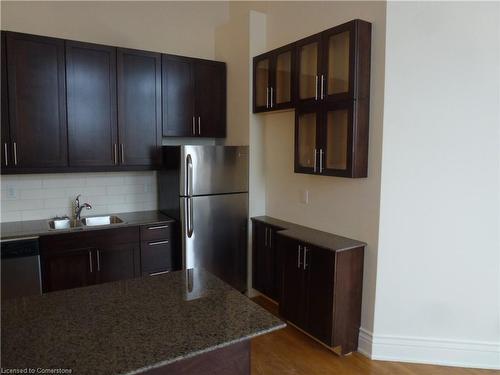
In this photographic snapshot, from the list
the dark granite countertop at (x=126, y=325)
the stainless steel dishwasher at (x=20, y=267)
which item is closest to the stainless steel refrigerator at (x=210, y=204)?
the stainless steel dishwasher at (x=20, y=267)

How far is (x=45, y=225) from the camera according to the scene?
10.5ft

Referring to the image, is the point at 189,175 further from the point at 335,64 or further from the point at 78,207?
the point at 335,64

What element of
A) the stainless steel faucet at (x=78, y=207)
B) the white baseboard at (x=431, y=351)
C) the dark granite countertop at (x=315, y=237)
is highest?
the stainless steel faucet at (x=78, y=207)

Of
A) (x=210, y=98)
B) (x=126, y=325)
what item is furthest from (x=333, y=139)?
(x=126, y=325)

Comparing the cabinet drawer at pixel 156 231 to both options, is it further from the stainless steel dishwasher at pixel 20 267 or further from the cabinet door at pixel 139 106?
the stainless steel dishwasher at pixel 20 267

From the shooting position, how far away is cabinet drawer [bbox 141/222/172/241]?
11.0 ft

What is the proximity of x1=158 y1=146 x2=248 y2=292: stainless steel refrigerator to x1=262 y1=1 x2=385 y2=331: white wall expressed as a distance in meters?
0.36

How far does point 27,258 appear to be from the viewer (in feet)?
9.36

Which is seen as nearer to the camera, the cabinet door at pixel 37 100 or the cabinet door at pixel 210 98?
the cabinet door at pixel 37 100

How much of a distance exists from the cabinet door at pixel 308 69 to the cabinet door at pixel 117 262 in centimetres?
199

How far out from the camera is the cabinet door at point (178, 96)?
362cm

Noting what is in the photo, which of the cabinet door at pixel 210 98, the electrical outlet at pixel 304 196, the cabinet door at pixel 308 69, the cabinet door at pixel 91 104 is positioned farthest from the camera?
the cabinet door at pixel 210 98

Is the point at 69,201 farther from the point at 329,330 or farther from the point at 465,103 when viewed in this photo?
the point at 465,103

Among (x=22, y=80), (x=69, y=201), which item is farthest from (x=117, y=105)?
(x=69, y=201)
